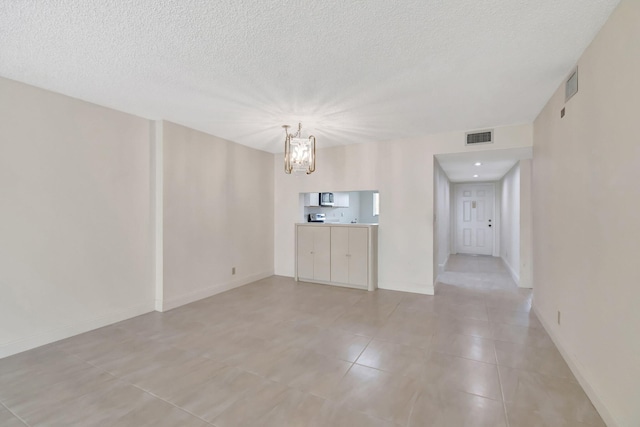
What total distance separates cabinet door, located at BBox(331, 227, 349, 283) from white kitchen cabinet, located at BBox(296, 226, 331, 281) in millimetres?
83

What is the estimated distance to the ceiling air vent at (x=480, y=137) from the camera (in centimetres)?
409

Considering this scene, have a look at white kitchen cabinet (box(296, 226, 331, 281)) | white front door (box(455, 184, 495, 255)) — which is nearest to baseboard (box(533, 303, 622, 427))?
white kitchen cabinet (box(296, 226, 331, 281))

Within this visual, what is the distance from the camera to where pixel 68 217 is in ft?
9.78

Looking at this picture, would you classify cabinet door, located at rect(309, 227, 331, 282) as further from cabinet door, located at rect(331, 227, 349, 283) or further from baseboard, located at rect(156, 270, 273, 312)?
baseboard, located at rect(156, 270, 273, 312)

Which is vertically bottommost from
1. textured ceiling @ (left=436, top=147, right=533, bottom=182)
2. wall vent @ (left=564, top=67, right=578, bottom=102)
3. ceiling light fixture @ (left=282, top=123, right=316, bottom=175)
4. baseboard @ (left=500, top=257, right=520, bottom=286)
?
baseboard @ (left=500, top=257, right=520, bottom=286)

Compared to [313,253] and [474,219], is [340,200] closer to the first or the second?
[313,253]


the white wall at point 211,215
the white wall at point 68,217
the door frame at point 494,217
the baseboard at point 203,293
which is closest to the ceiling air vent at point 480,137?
the white wall at point 211,215

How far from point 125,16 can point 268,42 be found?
0.88m

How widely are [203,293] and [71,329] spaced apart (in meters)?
1.59

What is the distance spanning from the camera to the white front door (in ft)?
27.6

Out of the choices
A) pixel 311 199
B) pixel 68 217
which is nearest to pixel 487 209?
pixel 311 199

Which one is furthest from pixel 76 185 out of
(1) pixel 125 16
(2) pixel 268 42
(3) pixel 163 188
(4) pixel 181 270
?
(2) pixel 268 42

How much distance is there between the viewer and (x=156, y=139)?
3.79 m

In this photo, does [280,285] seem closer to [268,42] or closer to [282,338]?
[282,338]
